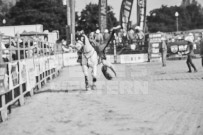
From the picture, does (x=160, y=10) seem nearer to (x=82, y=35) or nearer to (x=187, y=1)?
(x=187, y=1)

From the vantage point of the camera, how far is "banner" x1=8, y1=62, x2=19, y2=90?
8672 millimetres

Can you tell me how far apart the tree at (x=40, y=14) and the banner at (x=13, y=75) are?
73.3m

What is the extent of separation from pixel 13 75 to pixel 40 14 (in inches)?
2955

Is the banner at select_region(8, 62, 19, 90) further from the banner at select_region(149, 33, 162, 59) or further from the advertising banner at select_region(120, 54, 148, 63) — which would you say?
the banner at select_region(149, 33, 162, 59)

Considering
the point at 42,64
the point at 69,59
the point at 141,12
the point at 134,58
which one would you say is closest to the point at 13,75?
the point at 42,64

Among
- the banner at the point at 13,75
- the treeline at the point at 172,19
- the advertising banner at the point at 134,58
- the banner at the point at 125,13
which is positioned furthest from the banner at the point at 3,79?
the treeline at the point at 172,19

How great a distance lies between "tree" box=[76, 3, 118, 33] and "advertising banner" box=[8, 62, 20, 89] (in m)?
79.2

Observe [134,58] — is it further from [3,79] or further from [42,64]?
[3,79]

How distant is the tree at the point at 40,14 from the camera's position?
81.9m

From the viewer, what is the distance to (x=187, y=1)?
513 feet

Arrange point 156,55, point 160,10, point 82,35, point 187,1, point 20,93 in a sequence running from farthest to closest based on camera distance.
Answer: point 187,1 < point 160,10 < point 156,55 < point 82,35 < point 20,93

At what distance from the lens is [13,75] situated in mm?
9070

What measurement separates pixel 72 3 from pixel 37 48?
17645 millimetres

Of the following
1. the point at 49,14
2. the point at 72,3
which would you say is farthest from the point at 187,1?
the point at 72,3
